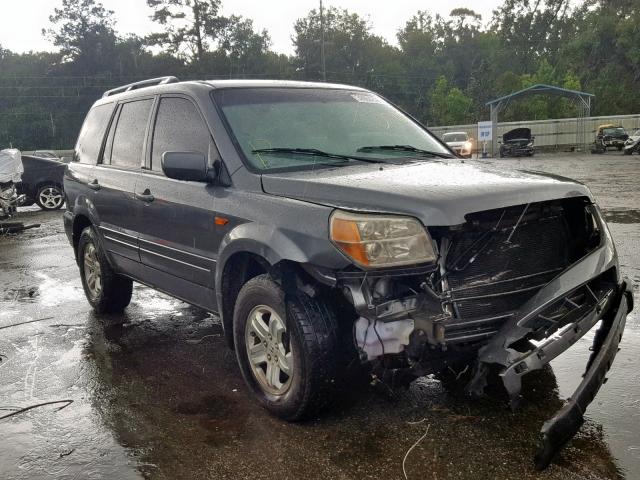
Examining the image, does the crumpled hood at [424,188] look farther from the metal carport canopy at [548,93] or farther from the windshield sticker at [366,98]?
the metal carport canopy at [548,93]

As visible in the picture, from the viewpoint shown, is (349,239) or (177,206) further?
(177,206)

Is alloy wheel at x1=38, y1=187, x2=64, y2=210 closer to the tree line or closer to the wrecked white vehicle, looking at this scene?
the wrecked white vehicle

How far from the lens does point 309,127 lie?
4129mm

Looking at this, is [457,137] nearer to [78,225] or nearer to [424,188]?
[78,225]

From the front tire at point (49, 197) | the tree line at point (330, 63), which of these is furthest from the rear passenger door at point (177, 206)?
the tree line at point (330, 63)

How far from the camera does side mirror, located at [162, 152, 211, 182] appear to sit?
3715mm

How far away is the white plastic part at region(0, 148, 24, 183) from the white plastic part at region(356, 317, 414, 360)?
12239 mm

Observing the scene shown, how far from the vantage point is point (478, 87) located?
6706 centimetres

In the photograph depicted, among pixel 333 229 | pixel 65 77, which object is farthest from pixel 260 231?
pixel 65 77

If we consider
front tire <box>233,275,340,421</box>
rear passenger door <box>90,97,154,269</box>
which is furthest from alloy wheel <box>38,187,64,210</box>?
front tire <box>233,275,340,421</box>

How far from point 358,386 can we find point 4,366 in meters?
2.62

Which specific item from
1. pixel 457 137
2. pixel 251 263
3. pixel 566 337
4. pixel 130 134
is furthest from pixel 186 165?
pixel 457 137

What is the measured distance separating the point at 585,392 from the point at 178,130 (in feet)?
10.0

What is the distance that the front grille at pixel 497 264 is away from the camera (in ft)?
9.79
